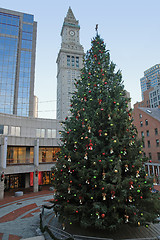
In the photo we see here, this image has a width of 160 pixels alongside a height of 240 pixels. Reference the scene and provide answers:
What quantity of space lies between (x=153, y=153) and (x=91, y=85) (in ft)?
108

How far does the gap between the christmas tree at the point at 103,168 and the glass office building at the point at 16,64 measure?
243 ft

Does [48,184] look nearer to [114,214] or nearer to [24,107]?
[114,214]

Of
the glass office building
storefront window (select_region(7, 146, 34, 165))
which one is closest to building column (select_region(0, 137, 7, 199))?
storefront window (select_region(7, 146, 34, 165))

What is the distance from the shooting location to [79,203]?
29.0 ft

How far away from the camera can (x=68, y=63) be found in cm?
11088

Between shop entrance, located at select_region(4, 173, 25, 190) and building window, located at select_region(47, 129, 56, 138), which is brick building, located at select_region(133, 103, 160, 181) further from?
shop entrance, located at select_region(4, 173, 25, 190)

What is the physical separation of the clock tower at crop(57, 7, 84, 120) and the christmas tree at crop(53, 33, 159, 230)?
3369 inches

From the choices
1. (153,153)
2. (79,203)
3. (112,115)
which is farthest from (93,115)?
(153,153)

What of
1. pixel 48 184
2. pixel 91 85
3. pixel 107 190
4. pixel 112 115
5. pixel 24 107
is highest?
pixel 24 107

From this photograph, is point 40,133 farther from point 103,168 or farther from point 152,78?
point 152,78

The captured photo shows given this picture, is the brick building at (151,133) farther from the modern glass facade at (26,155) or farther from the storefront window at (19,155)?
the storefront window at (19,155)

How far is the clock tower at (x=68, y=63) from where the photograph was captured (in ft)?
333

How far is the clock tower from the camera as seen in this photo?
101 meters

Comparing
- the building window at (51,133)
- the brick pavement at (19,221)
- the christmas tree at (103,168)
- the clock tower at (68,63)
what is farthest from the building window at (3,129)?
the clock tower at (68,63)
